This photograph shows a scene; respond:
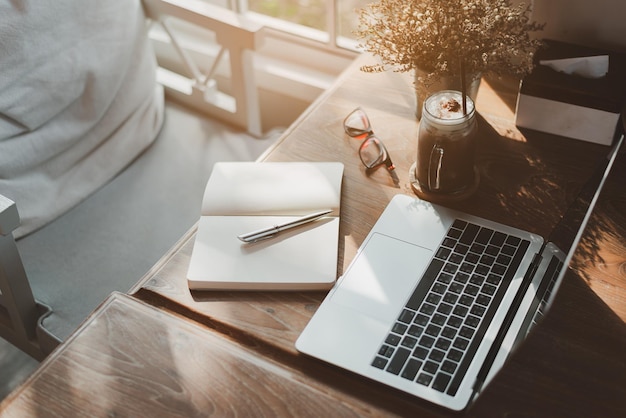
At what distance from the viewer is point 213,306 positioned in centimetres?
105

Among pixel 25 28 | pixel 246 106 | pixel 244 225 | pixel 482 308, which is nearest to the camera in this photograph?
pixel 482 308

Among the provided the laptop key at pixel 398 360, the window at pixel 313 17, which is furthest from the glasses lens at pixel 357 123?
the window at pixel 313 17

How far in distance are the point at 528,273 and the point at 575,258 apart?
11 cm

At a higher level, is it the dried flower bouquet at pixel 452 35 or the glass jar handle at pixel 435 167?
the dried flower bouquet at pixel 452 35

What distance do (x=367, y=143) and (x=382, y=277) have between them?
1.08ft

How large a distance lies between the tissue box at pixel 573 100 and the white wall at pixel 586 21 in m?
0.05

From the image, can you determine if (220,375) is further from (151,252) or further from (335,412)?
(151,252)

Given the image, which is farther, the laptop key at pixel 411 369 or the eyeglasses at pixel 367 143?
the eyeglasses at pixel 367 143

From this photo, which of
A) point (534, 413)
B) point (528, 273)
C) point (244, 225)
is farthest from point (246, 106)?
point (534, 413)

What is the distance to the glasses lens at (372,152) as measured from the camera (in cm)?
128

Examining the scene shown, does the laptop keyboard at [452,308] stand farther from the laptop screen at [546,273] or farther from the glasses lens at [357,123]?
the glasses lens at [357,123]

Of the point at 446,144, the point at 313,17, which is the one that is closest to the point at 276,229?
the point at 446,144

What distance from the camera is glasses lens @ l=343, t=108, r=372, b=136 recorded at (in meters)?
1.35

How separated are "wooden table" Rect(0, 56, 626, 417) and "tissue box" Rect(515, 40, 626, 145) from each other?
0.05 meters
